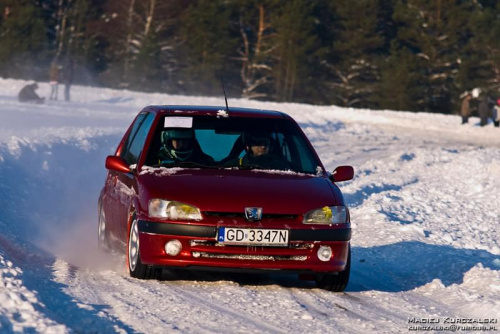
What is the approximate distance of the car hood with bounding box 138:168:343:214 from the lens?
Result: 7.38 metres

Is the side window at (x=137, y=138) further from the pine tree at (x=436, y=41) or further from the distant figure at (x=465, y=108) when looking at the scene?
the pine tree at (x=436, y=41)

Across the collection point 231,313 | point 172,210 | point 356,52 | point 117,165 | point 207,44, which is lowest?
point 231,313

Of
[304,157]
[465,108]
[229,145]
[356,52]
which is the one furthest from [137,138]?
[356,52]

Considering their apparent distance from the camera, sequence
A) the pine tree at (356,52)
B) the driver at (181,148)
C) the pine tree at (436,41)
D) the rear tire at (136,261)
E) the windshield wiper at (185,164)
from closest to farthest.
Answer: the rear tire at (136,261) → the windshield wiper at (185,164) → the driver at (181,148) → the pine tree at (436,41) → the pine tree at (356,52)

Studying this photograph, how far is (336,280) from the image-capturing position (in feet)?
25.7

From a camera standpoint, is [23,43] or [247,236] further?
[23,43]

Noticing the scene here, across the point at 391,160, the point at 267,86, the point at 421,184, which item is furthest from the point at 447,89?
the point at 421,184

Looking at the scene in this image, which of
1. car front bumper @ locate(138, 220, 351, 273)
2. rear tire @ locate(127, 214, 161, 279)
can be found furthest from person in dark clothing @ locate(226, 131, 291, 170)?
car front bumper @ locate(138, 220, 351, 273)

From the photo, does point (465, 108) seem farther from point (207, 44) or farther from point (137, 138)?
point (137, 138)

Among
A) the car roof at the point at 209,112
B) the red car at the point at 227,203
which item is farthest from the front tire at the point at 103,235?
the car roof at the point at 209,112

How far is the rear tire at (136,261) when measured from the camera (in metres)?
7.61

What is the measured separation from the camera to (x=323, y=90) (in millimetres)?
69000

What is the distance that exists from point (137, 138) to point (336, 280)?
237 centimetres

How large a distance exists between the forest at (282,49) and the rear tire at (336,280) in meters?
55.6
